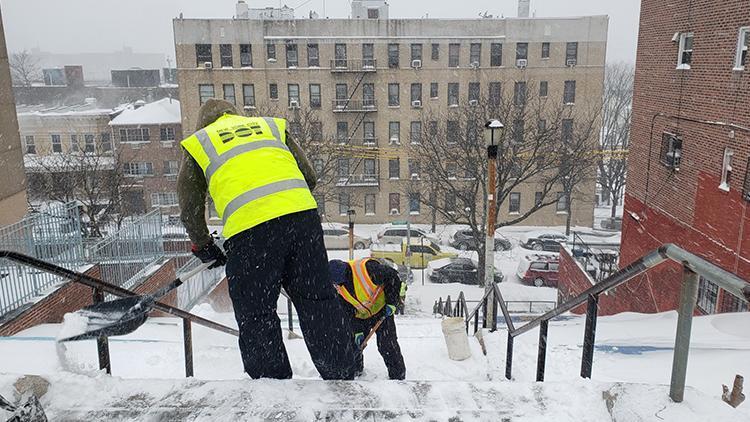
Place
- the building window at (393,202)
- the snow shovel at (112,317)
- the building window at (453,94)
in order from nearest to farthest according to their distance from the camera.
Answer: the snow shovel at (112,317) → the building window at (453,94) → the building window at (393,202)

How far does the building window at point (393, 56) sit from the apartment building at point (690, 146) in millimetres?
19644

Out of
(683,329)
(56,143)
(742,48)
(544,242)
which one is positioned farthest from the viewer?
(56,143)

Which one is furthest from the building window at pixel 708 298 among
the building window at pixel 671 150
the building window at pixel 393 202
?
the building window at pixel 393 202

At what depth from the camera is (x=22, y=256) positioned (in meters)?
3.23

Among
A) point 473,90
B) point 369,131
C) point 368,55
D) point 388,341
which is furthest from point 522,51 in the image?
point 388,341

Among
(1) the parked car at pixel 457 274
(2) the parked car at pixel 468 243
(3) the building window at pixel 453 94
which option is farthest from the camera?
(3) the building window at pixel 453 94

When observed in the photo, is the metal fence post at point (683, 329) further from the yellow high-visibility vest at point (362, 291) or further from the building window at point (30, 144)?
the building window at point (30, 144)

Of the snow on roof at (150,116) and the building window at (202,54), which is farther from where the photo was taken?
the snow on roof at (150,116)

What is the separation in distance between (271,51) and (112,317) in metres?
30.8

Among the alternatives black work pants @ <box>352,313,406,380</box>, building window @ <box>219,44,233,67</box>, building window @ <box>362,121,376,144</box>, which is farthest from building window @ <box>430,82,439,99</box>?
black work pants @ <box>352,313,406,380</box>

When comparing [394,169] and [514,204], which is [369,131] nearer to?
[394,169]

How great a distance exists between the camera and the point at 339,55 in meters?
32.3

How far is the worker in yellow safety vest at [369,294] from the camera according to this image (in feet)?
16.7

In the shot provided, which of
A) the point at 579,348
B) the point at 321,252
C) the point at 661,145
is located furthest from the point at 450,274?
the point at 321,252
